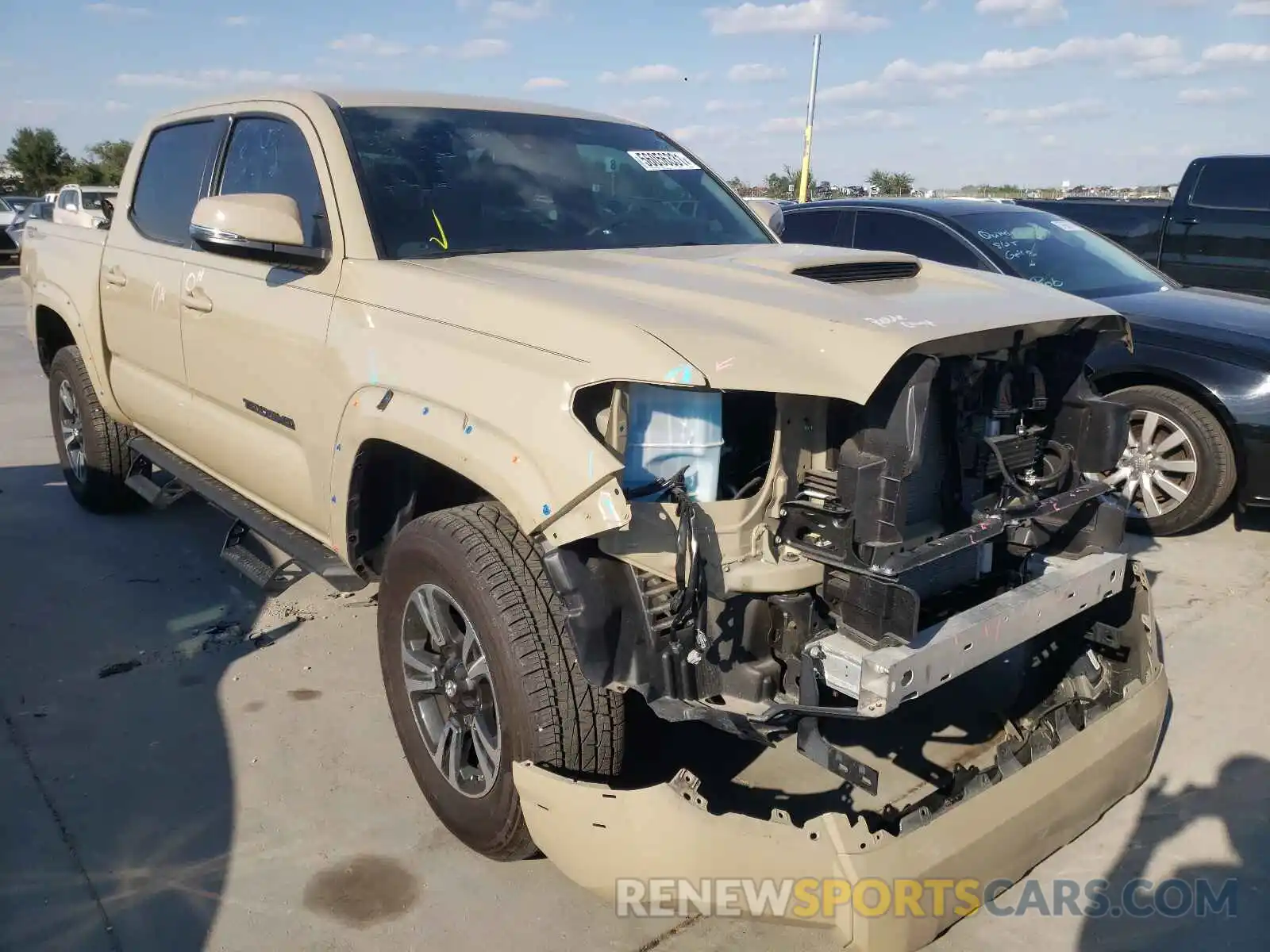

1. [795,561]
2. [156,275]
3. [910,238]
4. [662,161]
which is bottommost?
[795,561]

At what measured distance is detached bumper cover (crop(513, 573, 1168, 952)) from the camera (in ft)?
7.02

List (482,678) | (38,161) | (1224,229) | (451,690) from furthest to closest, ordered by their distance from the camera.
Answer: (38,161) → (1224,229) → (451,690) → (482,678)

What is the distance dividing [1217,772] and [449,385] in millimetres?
2671

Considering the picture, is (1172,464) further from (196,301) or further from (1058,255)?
(196,301)

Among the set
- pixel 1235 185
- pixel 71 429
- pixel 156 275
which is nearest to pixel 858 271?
pixel 156 275

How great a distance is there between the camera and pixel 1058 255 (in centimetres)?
606

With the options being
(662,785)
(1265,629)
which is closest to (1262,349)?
(1265,629)

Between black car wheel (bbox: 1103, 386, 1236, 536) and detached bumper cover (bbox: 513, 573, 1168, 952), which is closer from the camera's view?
detached bumper cover (bbox: 513, 573, 1168, 952)

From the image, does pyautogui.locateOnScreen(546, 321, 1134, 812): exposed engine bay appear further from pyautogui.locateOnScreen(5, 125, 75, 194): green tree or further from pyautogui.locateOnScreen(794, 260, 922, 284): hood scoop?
pyautogui.locateOnScreen(5, 125, 75, 194): green tree

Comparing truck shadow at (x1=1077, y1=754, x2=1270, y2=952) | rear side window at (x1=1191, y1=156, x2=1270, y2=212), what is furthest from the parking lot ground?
rear side window at (x1=1191, y1=156, x2=1270, y2=212)

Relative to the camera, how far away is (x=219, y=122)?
407cm

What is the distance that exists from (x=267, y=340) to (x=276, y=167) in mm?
702

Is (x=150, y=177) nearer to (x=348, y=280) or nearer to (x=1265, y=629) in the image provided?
(x=348, y=280)

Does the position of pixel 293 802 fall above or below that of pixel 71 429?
below
